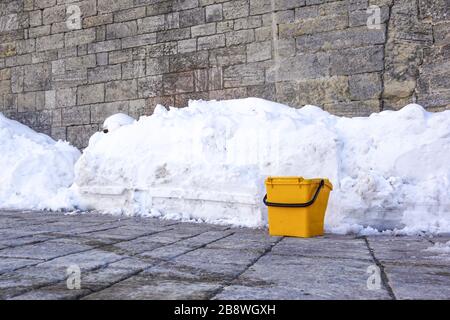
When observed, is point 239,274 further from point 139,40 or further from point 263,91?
point 139,40

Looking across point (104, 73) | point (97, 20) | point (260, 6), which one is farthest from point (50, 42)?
point (260, 6)

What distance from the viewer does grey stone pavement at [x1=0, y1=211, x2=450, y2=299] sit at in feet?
7.17

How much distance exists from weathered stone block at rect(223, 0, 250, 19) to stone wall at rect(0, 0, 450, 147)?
0.06ft

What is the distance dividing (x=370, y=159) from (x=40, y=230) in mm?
3666

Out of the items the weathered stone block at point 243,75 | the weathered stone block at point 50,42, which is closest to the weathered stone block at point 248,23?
the weathered stone block at point 243,75

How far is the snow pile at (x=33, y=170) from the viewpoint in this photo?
7027 mm

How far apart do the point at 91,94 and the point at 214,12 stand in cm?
307

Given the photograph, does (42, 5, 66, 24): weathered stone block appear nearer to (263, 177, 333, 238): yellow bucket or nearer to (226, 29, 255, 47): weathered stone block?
(226, 29, 255, 47): weathered stone block

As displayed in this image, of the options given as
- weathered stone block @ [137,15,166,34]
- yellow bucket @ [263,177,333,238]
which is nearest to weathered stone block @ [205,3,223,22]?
weathered stone block @ [137,15,166,34]

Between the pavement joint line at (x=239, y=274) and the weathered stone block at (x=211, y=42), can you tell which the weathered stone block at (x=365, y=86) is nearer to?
the weathered stone block at (x=211, y=42)

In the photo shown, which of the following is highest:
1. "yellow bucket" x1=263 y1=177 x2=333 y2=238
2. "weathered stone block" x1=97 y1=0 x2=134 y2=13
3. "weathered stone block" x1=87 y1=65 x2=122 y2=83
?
"weathered stone block" x1=97 y1=0 x2=134 y2=13

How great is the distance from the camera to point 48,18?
971 cm

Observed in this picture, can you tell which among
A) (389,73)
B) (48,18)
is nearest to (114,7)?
(48,18)
